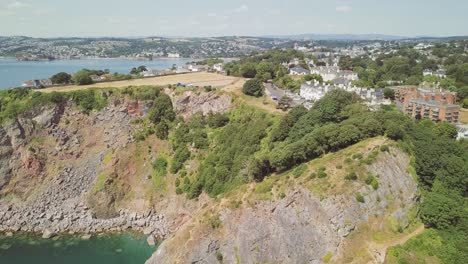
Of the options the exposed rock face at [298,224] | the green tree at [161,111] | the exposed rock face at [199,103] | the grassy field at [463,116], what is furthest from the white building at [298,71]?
the exposed rock face at [298,224]

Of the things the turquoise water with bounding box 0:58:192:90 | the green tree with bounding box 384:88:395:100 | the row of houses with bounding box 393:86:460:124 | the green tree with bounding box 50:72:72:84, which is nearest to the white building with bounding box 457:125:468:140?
the row of houses with bounding box 393:86:460:124

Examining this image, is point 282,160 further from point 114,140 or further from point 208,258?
point 114,140

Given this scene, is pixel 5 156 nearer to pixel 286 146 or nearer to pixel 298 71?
pixel 286 146

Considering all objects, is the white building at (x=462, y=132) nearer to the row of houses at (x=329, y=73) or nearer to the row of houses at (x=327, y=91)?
the row of houses at (x=327, y=91)

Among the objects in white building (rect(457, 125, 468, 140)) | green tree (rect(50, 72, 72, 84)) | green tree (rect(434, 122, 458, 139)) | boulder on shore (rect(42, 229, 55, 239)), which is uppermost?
green tree (rect(50, 72, 72, 84))

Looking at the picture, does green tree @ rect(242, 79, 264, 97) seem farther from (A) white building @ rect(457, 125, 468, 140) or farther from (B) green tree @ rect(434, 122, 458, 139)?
(A) white building @ rect(457, 125, 468, 140)

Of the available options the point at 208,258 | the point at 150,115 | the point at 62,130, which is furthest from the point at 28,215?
the point at 208,258
